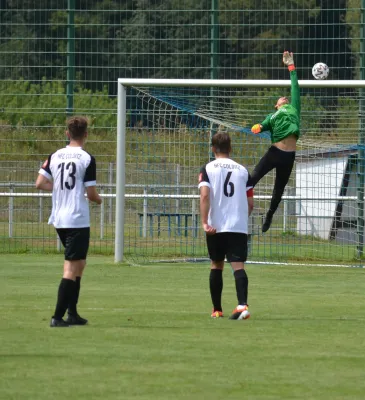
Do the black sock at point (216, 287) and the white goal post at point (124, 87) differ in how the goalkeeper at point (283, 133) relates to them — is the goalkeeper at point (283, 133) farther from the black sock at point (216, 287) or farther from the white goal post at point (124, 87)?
the black sock at point (216, 287)

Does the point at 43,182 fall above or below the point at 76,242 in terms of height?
above

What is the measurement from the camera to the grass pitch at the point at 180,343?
6.38m

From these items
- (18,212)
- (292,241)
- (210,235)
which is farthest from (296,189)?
(210,235)

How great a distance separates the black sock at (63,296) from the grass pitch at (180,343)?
19 centimetres

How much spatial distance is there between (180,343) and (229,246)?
70.3 inches

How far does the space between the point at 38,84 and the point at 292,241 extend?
5154 millimetres

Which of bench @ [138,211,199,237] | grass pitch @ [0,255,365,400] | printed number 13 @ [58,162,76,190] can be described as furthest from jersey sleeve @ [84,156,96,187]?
bench @ [138,211,199,237]

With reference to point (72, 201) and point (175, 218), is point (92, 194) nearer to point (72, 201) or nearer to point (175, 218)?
point (72, 201)

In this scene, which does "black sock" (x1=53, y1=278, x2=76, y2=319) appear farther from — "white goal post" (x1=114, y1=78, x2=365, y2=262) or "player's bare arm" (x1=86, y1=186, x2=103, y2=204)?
"white goal post" (x1=114, y1=78, x2=365, y2=262)

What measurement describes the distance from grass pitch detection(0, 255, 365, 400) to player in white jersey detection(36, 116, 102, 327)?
1.23 feet

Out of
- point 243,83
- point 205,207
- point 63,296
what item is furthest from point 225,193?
point 243,83

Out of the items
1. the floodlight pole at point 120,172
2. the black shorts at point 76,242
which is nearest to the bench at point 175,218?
the floodlight pole at point 120,172

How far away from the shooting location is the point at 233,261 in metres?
9.66

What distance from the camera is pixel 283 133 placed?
14.0 metres
